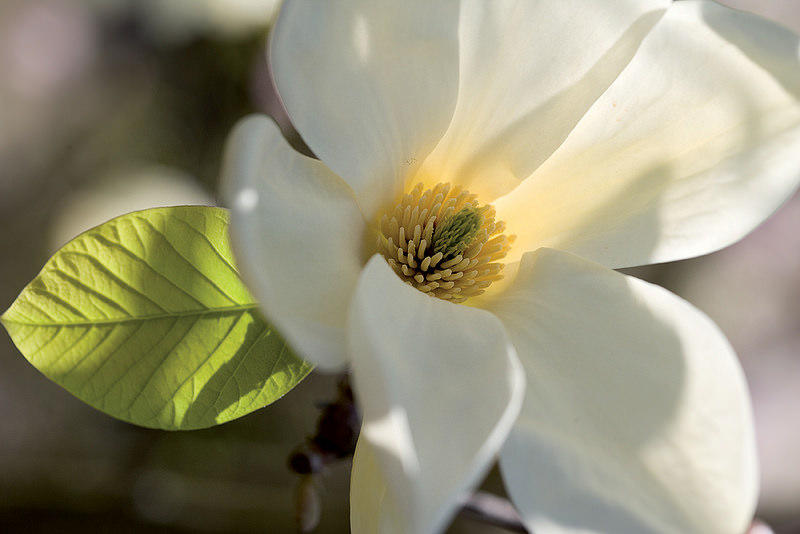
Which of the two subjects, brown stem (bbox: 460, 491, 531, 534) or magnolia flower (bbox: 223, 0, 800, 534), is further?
brown stem (bbox: 460, 491, 531, 534)

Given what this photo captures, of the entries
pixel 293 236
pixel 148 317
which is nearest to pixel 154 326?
pixel 148 317

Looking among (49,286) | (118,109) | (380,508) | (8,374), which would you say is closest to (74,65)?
(118,109)

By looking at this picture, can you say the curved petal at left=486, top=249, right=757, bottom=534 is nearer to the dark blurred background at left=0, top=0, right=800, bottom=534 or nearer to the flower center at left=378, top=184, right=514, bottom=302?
the flower center at left=378, top=184, right=514, bottom=302

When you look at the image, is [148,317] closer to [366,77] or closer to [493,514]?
[366,77]

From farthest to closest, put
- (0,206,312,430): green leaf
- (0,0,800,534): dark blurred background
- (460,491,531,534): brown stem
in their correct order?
(0,0,800,534): dark blurred background, (460,491,531,534): brown stem, (0,206,312,430): green leaf

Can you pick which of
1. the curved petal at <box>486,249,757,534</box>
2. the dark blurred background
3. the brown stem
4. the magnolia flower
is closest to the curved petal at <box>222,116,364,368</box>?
the magnolia flower

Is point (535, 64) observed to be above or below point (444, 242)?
above

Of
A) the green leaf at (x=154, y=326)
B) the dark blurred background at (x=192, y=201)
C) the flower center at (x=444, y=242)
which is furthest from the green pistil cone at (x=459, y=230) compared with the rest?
the dark blurred background at (x=192, y=201)

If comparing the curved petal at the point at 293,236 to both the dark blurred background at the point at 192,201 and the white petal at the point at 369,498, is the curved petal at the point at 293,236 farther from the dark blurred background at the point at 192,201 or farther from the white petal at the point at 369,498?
the dark blurred background at the point at 192,201
